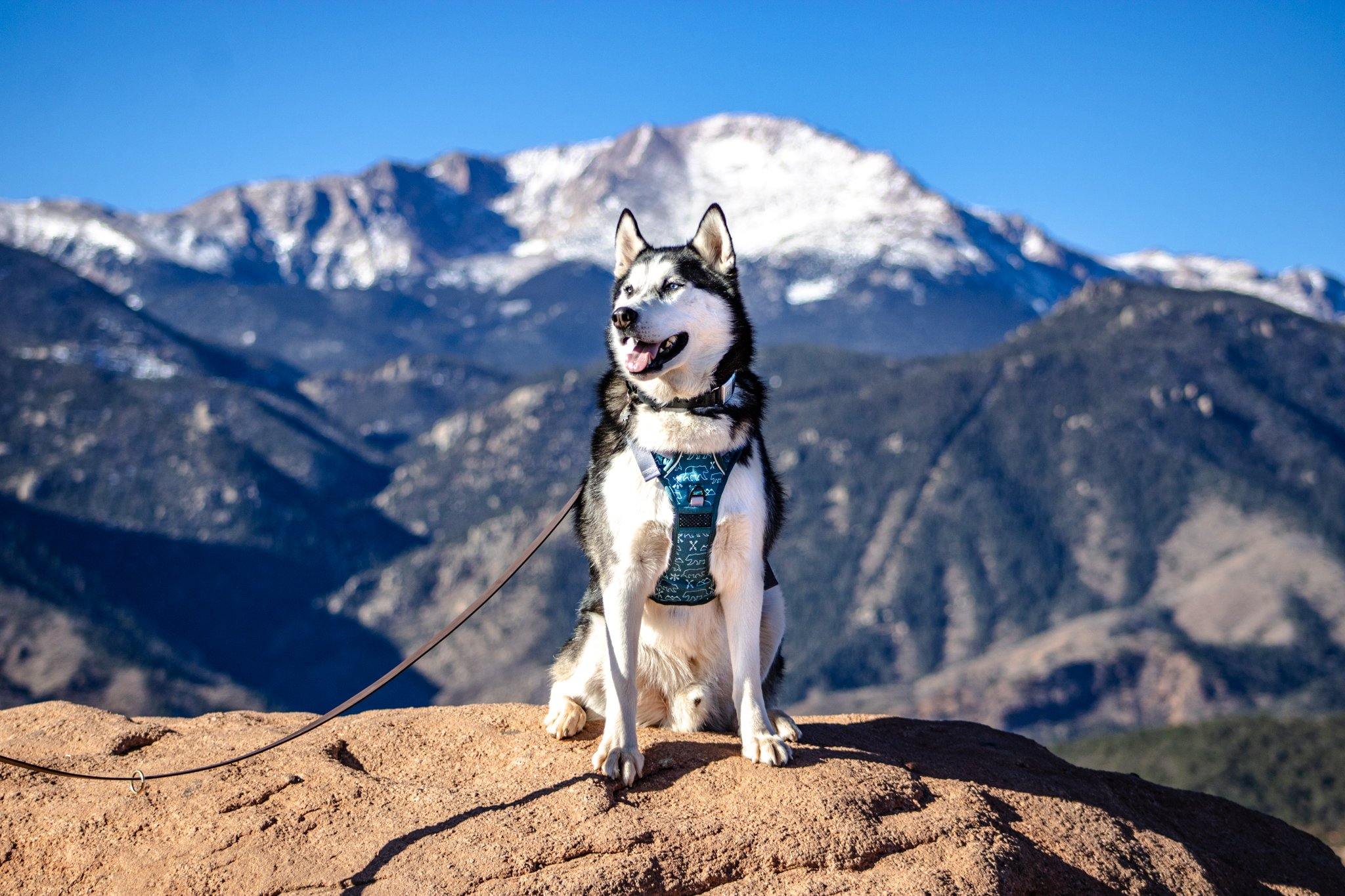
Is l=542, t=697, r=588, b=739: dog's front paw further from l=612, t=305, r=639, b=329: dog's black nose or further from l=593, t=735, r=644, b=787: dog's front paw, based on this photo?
l=612, t=305, r=639, b=329: dog's black nose

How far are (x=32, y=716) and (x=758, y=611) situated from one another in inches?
268

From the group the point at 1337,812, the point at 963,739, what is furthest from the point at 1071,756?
the point at 963,739

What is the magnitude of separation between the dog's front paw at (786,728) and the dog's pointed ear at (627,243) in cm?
377

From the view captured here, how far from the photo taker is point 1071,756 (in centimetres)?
12038

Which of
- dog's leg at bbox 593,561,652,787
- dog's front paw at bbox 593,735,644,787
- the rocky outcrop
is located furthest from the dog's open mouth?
the rocky outcrop

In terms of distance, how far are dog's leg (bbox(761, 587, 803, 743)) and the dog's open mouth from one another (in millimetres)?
2210

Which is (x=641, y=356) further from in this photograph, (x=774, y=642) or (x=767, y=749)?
(x=767, y=749)

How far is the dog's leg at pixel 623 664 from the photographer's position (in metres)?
8.86

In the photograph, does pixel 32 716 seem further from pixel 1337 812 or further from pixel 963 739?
pixel 1337 812

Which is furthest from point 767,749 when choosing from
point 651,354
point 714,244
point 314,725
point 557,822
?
point 714,244

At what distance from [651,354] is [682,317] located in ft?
1.16

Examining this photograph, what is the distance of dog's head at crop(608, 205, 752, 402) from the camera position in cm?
884

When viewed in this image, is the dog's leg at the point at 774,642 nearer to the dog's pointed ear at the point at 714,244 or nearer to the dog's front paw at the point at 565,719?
the dog's front paw at the point at 565,719

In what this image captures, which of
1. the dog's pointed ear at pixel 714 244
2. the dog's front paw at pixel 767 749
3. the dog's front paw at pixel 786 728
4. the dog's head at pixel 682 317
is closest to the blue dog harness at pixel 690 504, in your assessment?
the dog's head at pixel 682 317
